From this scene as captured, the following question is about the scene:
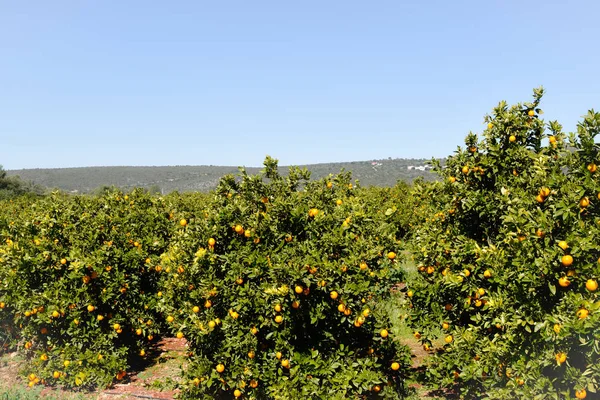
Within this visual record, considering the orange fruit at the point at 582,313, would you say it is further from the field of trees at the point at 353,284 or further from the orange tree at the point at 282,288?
the orange tree at the point at 282,288

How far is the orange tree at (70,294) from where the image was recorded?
18.3ft

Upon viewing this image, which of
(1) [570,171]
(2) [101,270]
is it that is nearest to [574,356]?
(1) [570,171]

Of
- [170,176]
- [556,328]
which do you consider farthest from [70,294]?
[170,176]

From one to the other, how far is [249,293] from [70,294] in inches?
123

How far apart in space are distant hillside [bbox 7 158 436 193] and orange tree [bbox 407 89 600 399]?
68.1m

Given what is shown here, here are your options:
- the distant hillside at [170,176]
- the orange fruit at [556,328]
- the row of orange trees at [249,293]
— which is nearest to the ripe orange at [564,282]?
the orange fruit at [556,328]

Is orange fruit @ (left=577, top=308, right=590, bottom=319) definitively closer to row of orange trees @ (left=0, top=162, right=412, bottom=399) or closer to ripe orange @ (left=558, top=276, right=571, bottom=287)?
ripe orange @ (left=558, top=276, right=571, bottom=287)

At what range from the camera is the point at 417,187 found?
540cm

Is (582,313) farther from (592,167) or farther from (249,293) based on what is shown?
(249,293)

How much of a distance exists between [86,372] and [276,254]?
378 centimetres

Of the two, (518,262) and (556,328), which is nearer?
(556,328)

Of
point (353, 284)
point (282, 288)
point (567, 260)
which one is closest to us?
point (567, 260)

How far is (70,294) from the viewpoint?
18.2ft

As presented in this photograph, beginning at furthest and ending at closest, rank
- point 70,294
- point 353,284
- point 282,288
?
point 70,294, point 353,284, point 282,288
